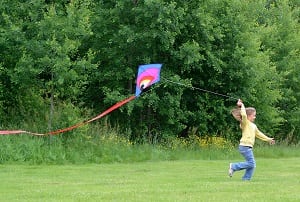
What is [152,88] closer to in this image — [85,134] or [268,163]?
[85,134]

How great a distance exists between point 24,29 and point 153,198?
43.5 ft

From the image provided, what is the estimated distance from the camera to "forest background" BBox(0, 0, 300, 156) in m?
20.7

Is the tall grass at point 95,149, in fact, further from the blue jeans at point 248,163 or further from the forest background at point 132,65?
the blue jeans at point 248,163

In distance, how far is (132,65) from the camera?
25.3 m

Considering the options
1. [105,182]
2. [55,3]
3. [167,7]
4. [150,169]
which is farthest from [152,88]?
[105,182]

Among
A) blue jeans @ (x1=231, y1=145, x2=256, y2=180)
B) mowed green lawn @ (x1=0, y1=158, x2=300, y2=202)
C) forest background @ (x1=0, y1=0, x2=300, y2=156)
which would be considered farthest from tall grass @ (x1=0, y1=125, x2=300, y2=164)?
blue jeans @ (x1=231, y1=145, x2=256, y2=180)

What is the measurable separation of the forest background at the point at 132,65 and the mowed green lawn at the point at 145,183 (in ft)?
13.5

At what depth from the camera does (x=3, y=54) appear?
2259 centimetres

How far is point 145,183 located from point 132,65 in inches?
505

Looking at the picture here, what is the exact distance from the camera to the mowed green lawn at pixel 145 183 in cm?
1026

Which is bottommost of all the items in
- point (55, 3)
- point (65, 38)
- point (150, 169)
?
point (150, 169)

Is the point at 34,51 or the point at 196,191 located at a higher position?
the point at 34,51

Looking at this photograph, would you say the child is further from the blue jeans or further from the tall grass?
the tall grass

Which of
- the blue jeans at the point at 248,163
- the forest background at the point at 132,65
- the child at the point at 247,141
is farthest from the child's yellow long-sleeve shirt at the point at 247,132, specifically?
the forest background at the point at 132,65
